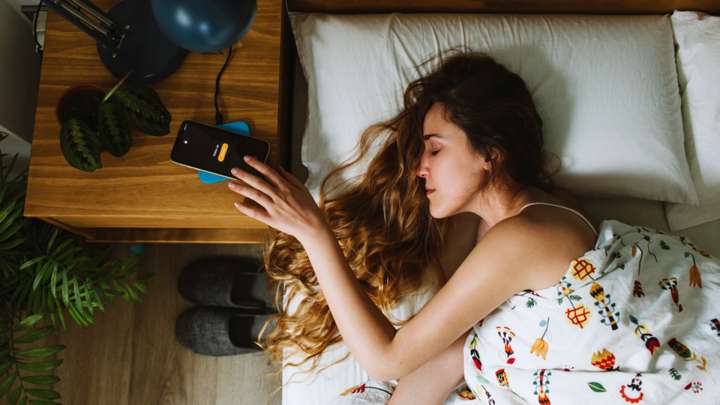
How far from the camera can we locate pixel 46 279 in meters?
1.19

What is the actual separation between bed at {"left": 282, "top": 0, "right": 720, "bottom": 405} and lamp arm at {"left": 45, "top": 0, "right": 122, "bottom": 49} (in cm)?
41

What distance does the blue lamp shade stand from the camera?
0.79 m

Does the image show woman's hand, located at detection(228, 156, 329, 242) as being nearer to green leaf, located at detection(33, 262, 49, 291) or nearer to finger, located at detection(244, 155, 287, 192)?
finger, located at detection(244, 155, 287, 192)

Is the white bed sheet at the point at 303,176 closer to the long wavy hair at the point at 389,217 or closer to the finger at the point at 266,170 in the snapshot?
the long wavy hair at the point at 389,217

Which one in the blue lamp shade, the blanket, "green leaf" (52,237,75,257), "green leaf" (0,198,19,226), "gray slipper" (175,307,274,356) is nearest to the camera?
the blue lamp shade

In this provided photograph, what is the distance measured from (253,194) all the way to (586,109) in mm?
756

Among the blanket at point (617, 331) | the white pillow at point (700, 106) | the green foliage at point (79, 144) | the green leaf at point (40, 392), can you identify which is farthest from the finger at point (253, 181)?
the white pillow at point (700, 106)

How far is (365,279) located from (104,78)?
0.70 meters

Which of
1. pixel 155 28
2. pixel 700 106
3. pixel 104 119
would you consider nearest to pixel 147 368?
pixel 104 119

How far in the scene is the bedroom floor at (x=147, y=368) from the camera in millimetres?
1529

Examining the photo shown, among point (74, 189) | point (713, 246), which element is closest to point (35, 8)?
point (74, 189)

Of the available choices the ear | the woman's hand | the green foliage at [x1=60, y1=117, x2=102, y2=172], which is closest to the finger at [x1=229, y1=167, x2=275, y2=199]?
the woman's hand

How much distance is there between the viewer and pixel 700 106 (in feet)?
4.04

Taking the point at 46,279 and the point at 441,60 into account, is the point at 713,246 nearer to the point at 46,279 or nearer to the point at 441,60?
the point at 441,60
